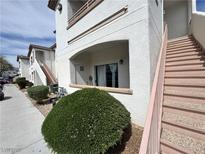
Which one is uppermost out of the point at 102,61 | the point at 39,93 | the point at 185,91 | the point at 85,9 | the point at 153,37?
the point at 85,9

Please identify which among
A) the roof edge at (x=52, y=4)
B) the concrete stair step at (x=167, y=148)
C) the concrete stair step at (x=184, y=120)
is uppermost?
the roof edge at (x=52, y=4)

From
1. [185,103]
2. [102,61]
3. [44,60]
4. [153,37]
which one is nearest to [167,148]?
[185,103]

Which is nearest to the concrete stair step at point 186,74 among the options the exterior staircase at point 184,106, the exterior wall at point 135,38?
the exterior staircase at point 184,106

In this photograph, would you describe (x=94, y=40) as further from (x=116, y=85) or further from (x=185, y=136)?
(x=185, y=136)

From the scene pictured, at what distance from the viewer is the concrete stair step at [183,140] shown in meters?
2.90

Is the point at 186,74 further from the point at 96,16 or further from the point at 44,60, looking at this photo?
the point at 44,60

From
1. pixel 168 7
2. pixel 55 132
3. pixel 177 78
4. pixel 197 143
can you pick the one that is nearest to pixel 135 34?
pixel 177 78

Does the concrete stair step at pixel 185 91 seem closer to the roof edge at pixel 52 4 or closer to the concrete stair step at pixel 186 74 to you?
the concrete stair step at pixel 186 74

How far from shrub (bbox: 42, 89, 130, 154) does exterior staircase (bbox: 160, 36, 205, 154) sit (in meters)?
1.11

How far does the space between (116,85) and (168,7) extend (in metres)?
8.42

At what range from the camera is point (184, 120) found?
347 cm

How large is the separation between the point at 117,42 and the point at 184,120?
4355mm

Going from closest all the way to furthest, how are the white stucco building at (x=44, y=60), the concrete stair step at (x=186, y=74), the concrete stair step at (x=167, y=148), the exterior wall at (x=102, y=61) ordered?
1. the concrete stair step at (x=167, y=148)
2. the concrete stair step at (x=186, y=74)
3. the exterior wall at (x=102, y=61)
4. the white stucco building at (x=44, y=60)

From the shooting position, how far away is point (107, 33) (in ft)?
20.8
